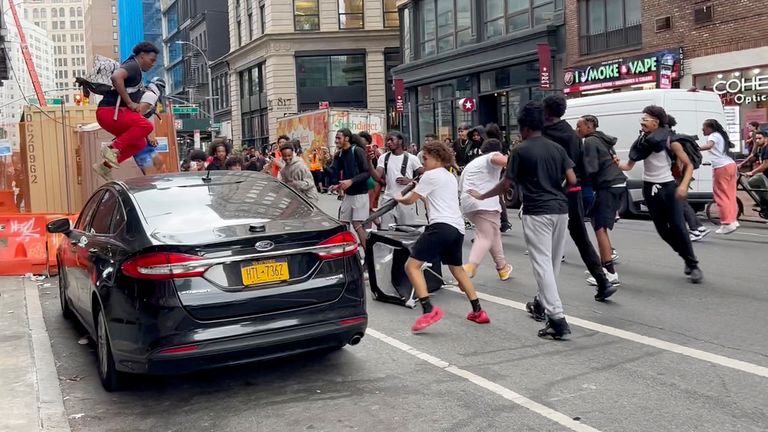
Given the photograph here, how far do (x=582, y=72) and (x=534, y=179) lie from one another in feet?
68.9

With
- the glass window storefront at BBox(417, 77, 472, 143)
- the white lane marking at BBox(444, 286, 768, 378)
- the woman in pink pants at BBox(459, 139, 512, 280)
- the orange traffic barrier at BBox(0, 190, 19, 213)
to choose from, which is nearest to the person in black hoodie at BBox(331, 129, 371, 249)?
the woman in pink pants at BBox(459, 139, 512, 280)

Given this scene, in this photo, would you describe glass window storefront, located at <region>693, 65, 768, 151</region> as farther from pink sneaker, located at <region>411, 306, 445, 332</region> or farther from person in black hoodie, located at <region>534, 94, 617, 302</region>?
pink sneaker, located at <region>411, 306, 445, 332</region>

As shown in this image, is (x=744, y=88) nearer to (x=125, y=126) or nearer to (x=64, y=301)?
(x=125, y=126)

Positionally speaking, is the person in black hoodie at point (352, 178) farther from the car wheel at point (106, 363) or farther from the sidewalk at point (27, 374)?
the car wheel at point (106, 363)

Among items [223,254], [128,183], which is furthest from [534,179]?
[128,183]

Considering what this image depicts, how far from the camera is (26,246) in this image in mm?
11406

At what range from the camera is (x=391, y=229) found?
352 inches

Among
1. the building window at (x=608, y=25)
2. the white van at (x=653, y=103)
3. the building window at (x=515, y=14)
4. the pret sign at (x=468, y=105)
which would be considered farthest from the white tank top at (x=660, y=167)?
the pret sign at (x=468, y=105)

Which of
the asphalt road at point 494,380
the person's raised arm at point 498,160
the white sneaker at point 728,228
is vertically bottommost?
the asphalt road at point 494,380

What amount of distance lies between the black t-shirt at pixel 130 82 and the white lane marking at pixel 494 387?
4098 mm

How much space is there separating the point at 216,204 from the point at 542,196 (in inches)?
101

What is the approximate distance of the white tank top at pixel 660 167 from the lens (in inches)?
361

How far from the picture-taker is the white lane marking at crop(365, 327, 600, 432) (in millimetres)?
4848

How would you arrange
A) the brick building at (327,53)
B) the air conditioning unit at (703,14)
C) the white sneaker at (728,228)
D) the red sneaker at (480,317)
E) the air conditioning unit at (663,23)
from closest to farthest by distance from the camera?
the red sneaker at (480,317)
the white sneaker at (728,228)
the air conditioning unit at (703,14)
the air conditioning unit at (663,23)
the brick building at (327,53)
